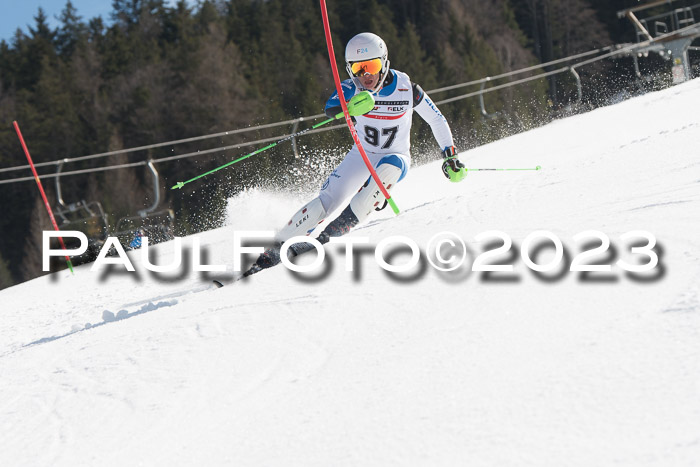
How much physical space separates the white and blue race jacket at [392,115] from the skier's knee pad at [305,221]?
2.16ft

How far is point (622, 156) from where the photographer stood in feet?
21.0

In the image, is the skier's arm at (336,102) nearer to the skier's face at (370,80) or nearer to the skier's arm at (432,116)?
the skier's face at (370,80)

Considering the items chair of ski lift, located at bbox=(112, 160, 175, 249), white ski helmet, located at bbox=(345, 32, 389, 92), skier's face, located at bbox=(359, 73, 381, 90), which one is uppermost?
white ski helmet, located at bbox=(345, 32, 389, 92)

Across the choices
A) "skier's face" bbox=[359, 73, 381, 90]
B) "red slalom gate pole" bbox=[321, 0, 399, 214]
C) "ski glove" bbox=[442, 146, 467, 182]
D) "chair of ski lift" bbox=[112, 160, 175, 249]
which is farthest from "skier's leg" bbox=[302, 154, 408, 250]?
"chair of ski lift" bbox=[112, 160, 175, 249]

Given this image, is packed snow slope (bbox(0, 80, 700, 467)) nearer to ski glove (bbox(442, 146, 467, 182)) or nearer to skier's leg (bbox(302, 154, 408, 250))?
skier's leg (bbox(302, 154, 408, 250))

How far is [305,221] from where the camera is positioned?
5.35m

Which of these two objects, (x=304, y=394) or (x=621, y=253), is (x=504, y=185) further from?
(x=304, y=394)

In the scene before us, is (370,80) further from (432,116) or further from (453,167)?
(453,167)

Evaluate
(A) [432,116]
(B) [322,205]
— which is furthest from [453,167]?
(B) [322,205]

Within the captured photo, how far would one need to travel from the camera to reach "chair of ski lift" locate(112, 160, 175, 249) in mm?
10179

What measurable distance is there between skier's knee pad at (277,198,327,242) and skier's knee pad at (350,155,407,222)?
0.23m

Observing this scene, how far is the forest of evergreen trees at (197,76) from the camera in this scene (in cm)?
3469
